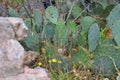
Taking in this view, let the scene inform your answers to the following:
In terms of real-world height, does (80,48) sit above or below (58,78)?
above

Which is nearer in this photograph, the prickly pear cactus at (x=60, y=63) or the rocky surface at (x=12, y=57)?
the rocky surface at (x=12, y=57)

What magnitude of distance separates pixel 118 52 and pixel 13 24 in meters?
1.01

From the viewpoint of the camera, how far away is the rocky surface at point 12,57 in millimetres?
3176

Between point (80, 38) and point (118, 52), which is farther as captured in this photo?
point (80, 38)

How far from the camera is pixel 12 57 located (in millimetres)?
3225

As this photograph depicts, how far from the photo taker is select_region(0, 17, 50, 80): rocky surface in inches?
125

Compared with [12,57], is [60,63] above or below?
below

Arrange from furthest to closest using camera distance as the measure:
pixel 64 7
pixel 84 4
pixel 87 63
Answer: pixel 84 4 → pixel 64 7 → pixel 87 63

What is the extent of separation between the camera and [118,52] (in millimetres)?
3396

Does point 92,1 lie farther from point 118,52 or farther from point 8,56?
point 8,56

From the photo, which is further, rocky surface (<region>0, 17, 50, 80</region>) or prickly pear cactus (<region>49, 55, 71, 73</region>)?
prickly pear cactus (<region>49, 55, 71, 73</region>)

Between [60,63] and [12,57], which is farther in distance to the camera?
[60,63]

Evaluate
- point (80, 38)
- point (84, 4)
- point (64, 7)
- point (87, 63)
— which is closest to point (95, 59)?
point (87, 63)

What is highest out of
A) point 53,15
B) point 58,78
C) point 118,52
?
point 53,15
